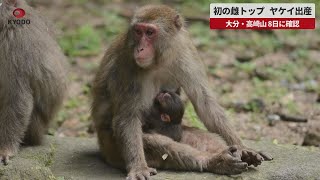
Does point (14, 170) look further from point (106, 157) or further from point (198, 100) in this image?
point (198, 100)

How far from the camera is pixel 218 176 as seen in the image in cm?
728

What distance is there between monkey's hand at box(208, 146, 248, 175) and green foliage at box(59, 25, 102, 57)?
6620 mm

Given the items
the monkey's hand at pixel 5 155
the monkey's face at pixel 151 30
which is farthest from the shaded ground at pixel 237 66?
the monkey's hand at pixel 5 155

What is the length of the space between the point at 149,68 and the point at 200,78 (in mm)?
709

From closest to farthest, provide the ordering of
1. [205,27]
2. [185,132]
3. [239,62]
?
[185,132], [239,62], [205,27]

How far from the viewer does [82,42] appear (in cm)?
1399

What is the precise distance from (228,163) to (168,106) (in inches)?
36.9

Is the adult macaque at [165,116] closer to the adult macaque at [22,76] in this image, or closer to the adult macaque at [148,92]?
the adult macaque at [148,92]

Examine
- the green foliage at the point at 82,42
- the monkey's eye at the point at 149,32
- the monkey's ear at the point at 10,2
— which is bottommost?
the green foliage at the point at 82,42

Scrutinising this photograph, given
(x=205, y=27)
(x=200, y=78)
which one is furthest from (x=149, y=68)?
(x=205, y=27)

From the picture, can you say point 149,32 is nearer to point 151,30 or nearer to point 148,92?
point 151,30

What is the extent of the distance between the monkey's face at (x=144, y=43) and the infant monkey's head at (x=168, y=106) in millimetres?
530
